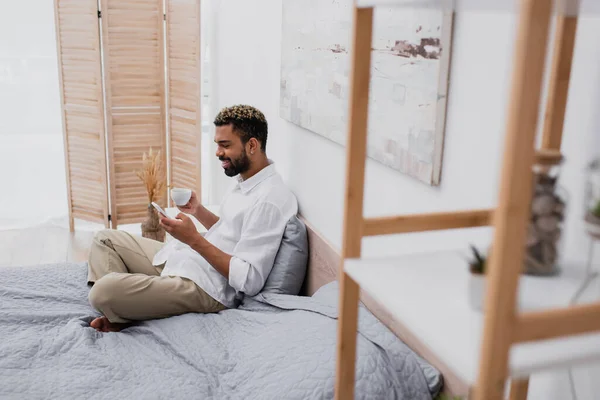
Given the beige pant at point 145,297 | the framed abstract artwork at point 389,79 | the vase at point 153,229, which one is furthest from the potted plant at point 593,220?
the vase at point 153,229

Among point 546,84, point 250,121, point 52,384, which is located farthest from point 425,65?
point 52,384

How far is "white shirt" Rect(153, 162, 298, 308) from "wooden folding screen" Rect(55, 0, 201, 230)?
60.0 inches

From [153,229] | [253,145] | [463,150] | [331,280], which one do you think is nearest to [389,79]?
[463,150]

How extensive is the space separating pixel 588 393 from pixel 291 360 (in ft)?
2.48

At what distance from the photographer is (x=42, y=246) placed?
4.10 meters

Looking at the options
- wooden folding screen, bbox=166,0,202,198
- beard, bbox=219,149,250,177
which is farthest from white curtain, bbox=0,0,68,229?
beard, bbox=219,149,250,177

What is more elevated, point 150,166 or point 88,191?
point 150,166

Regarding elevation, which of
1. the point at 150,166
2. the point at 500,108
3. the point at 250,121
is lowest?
A: the point at 150,166

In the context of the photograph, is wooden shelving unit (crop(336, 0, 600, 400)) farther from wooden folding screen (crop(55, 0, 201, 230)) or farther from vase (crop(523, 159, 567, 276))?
wooden folding screen (crop(55, 0, 201, 230))

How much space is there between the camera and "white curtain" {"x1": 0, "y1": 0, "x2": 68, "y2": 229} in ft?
16.3

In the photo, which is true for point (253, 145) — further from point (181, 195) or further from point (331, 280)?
point (331, 280)

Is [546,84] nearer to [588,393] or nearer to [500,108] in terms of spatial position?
[500,108]

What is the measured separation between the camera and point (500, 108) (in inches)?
51.2

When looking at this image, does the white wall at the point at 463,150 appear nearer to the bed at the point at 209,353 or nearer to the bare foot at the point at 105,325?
the bed at the point at 209,353
